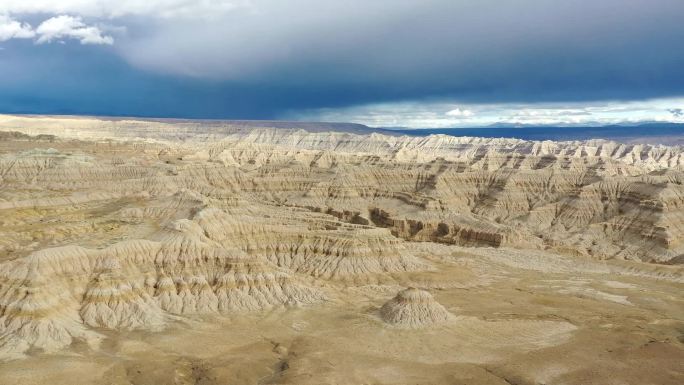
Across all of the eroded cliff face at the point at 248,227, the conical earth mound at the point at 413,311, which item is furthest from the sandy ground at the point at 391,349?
the eroded cliff face at the point at 248,227

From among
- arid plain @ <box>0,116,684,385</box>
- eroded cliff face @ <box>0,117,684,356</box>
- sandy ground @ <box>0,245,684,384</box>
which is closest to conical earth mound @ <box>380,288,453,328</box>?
arid plain @ <box>0,116,684,385</box>

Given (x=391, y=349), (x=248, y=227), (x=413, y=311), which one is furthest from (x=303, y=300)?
(x=248, y=227)

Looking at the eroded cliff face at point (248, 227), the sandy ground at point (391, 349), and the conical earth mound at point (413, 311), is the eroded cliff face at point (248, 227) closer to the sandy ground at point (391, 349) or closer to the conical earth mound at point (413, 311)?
the sandy ground at point (391, 349)

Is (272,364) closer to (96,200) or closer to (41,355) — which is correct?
(41,355)

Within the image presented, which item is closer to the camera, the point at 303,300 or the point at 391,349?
the point at 391,349

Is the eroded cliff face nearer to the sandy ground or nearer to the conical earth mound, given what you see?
the sandy ground

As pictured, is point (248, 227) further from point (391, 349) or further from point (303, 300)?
point (391, 349)

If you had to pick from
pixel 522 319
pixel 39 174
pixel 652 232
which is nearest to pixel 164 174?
pixel 39 174
